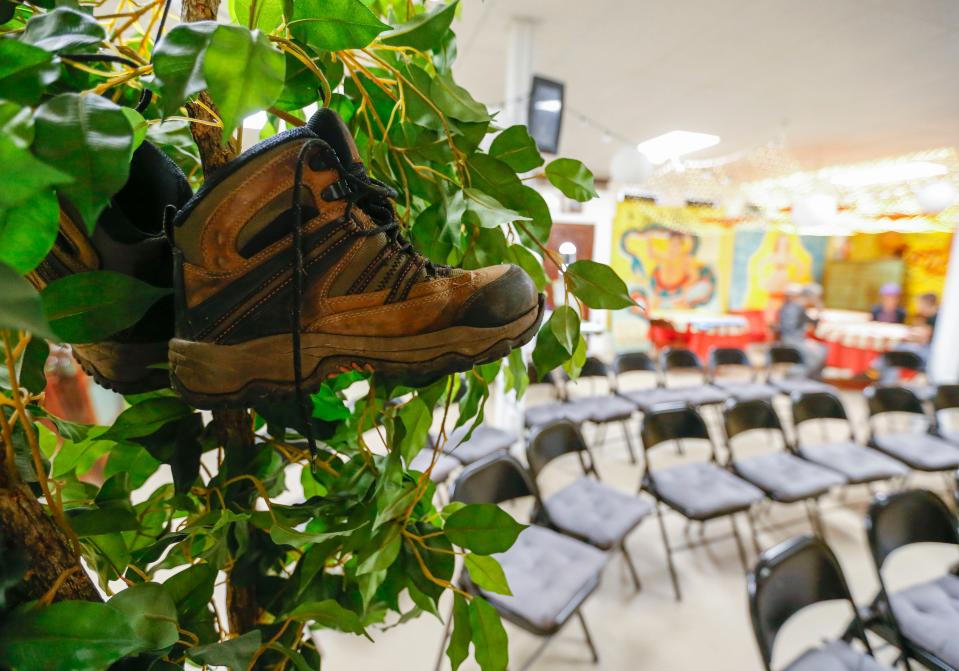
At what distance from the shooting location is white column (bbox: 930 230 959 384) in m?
4.87

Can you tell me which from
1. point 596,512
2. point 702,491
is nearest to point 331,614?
point 596,512

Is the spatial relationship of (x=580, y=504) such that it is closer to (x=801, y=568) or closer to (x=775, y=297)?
(x=801, y=568)

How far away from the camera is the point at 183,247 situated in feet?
1.16

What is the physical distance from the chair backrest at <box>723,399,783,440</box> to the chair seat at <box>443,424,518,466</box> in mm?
1246

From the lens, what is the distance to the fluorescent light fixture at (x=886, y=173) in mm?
4879

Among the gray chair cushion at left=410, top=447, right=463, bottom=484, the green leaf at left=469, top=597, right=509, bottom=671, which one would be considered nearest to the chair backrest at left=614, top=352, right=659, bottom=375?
the gray chair cushion at left=410, top=447, right=463, bottom=484

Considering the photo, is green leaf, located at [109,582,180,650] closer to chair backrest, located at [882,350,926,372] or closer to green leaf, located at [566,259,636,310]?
green leaf, located at [566,259,636,310]

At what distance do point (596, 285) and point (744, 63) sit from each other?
3543 mm

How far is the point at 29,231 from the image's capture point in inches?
9.2

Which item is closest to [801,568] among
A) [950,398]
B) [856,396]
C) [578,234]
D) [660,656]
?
[660,656]

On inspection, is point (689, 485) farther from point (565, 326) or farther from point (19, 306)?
point (19, 306)

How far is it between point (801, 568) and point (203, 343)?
1.72m

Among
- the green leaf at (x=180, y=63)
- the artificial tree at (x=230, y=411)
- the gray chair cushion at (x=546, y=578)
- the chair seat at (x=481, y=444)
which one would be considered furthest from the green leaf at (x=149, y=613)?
the chair seat at (x=481, y=444)

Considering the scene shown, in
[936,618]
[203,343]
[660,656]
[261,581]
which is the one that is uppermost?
[203,343]
